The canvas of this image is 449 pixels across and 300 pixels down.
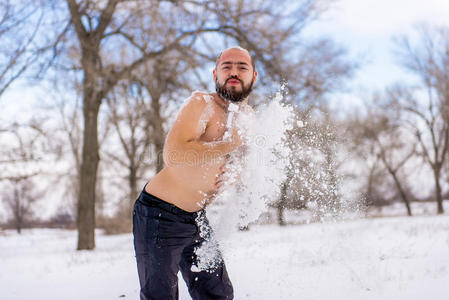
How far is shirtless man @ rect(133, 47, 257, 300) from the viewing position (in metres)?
1.88

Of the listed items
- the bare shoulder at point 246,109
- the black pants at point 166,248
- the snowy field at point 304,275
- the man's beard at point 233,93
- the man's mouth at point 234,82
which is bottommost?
the snowy field at point 304,275

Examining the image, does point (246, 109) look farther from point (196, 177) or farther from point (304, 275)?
point (304, 275)

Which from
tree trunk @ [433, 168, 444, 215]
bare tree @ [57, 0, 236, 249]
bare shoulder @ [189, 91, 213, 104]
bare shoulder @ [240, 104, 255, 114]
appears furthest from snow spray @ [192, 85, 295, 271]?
tree trunk @ [433, 168, 444, 215]

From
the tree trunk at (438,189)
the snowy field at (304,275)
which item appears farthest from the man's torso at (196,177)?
the tree trunk at (438,189)

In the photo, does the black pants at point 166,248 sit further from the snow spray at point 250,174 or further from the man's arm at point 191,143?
the man's arm at point 191,143

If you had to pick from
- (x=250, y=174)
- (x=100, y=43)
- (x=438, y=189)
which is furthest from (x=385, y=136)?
(x=250, y=174)

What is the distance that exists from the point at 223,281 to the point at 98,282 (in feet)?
8.27

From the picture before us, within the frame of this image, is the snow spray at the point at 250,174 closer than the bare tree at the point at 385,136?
Yes

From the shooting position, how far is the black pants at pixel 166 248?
6.29 feet

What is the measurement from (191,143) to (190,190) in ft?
0.99

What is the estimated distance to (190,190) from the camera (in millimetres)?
2014

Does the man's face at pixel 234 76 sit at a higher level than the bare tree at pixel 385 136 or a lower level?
lower

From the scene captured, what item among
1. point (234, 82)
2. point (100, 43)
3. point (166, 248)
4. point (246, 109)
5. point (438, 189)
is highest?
point (100, 43)

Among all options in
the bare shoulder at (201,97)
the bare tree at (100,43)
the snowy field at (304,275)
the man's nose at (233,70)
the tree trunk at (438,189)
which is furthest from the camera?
the tree trunk at (438,189)
